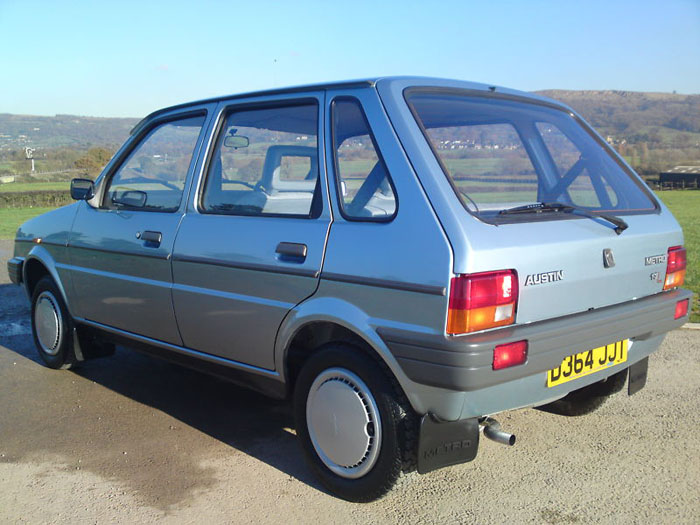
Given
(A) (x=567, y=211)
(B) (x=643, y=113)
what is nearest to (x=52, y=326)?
(A) (x=567, y=211)

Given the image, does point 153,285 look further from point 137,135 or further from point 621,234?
point 621,234

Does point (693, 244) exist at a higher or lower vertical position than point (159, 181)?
lower

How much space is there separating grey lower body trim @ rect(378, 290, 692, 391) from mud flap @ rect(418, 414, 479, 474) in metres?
0.25

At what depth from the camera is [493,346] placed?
262 centimetres

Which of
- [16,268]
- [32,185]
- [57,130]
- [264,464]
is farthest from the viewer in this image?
[57,130]

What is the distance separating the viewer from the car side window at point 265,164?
11.4 ft

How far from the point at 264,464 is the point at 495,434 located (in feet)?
4.08

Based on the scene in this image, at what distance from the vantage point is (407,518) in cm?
301

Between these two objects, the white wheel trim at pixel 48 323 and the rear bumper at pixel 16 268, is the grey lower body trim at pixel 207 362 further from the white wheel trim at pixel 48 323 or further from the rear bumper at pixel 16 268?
the rear bumper at pixel 16 268

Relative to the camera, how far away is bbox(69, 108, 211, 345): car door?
404 centimetres

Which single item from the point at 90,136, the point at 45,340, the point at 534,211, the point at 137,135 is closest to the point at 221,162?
the point at 137,135

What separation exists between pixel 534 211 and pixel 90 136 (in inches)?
2415

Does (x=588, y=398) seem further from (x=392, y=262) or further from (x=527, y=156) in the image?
(x=392, y=262)

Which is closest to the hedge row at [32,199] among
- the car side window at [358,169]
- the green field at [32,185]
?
the green field at [32,185]
